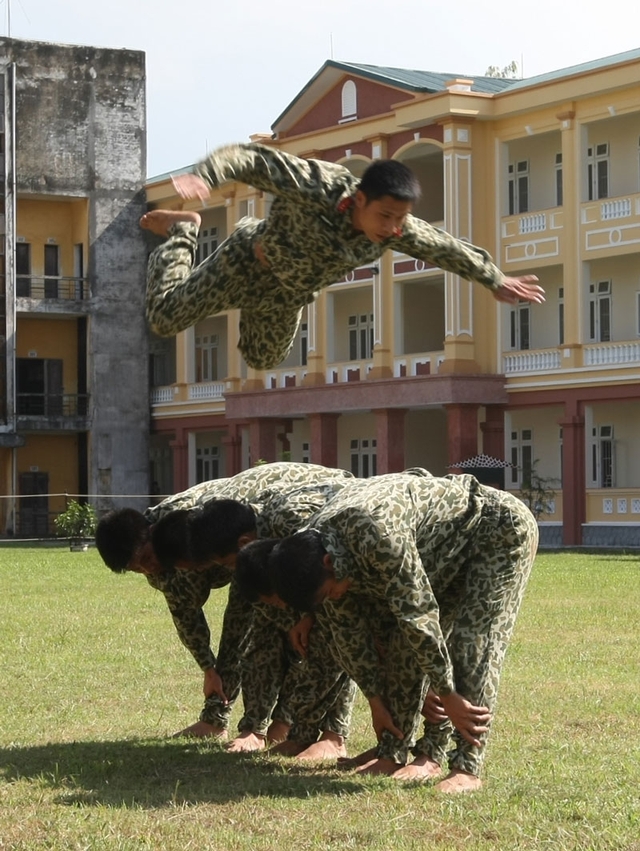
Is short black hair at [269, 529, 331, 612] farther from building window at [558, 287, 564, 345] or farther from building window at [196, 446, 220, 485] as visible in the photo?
building window at [196, 446, 220, 485]

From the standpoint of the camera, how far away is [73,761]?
27.3ft

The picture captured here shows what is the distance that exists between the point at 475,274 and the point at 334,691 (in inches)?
91.0

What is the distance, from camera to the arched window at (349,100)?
39438mm

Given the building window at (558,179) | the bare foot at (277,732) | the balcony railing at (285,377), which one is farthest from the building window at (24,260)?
the bare foot at (277,732)

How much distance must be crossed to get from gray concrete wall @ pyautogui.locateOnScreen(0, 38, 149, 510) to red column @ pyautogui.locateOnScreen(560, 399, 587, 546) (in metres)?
14.5

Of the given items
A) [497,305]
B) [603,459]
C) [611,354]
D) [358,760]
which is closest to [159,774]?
[358,760]

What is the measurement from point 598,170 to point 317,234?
29.5m

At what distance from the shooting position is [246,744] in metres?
8.73

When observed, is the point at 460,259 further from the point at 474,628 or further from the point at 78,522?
the point at 78,522

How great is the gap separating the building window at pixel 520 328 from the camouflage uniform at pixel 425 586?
30.4 meters

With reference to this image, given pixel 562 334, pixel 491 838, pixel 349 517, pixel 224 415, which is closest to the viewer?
pixel 491 838

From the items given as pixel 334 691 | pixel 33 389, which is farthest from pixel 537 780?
pixel 33 389

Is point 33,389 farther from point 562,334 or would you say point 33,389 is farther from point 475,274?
point 475,274

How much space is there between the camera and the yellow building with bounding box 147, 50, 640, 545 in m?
35.2
